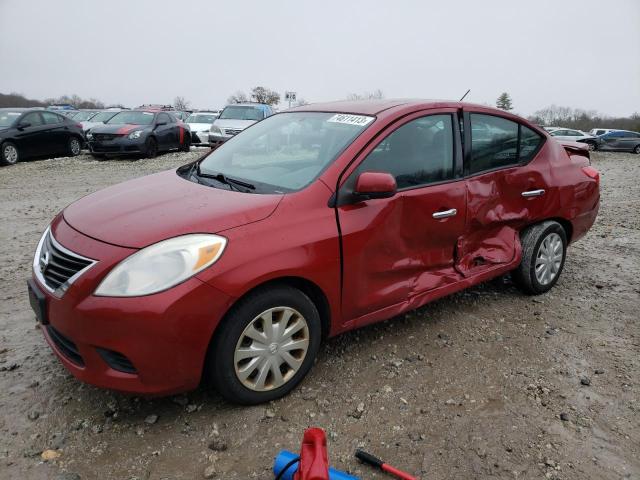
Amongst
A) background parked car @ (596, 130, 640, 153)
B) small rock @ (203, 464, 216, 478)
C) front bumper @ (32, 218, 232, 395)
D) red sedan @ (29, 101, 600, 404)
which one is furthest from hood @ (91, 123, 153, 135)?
background parked car @ (596, 130, 640, 153)

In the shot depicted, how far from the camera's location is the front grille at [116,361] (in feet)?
7.43

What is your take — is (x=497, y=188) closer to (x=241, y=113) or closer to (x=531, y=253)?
(x=531, y=253)

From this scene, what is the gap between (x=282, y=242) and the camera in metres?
2.49

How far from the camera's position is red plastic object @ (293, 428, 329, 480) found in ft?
5.88

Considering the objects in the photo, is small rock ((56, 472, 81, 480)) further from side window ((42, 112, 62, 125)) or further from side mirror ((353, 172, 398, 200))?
side window ((42, 112, 62, 125))

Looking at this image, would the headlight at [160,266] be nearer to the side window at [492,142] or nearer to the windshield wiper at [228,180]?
the windshield wiper at [228,180]

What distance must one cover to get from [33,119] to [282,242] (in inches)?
518

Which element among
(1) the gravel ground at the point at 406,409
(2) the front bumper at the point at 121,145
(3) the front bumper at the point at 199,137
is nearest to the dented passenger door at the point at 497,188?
(1) the gravel ground at the point at 406,409

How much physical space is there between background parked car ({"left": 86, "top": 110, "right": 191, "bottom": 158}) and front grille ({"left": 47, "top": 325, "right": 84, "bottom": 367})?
11649mm

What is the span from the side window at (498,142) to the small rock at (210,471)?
97.9 inches

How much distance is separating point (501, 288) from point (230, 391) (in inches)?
110

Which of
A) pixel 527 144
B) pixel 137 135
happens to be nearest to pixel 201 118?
pixel 137 135

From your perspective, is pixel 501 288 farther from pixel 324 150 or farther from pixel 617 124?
pixel 617 124

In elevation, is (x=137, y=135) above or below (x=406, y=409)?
above
